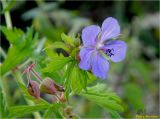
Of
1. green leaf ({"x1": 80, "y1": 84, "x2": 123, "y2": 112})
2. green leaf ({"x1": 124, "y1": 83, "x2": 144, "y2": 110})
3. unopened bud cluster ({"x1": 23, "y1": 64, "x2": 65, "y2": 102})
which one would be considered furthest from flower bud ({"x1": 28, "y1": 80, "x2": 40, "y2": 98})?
green leaf ({"x1": 124, "y1": 83, "x2": 144, "y2": 110})

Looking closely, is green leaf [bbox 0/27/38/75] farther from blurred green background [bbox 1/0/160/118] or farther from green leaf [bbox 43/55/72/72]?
blurred green background [bbox 1/0/160/118]

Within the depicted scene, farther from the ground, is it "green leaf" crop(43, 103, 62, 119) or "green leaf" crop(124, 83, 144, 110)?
"green leaf" crop(43, 103, 62, 119)

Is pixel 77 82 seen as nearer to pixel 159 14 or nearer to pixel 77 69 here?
pixel 77 69

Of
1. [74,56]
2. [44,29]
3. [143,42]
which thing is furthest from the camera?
[143,42]

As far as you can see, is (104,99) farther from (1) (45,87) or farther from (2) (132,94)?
(2) (132,94)

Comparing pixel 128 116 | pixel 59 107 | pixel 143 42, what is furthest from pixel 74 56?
pixel 143 42

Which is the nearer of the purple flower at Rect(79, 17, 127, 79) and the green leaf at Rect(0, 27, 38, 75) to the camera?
the purple flower at Rect(79, 17, 127, 79)

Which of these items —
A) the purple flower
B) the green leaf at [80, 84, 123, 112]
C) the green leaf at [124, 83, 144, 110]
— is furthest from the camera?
the green leaf at [124, 83, 144, 110]

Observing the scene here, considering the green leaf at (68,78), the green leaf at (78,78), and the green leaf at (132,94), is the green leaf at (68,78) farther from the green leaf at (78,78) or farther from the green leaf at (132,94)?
the green leaf at (132,94)
